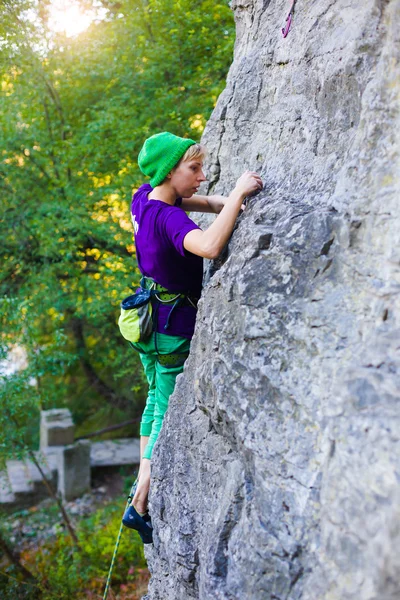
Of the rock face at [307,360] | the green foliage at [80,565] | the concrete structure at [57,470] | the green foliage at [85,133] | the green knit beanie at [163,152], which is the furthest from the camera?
the concrete structure at [57,470]

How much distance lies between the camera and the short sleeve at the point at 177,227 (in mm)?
2885

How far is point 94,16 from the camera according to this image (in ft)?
28.3

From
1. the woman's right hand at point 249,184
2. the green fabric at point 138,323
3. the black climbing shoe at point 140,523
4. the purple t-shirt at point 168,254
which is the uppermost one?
the woman's right hand at point 249,184

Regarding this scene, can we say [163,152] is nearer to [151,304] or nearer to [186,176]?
[186,176]

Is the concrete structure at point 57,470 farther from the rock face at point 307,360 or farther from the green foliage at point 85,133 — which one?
the rock face at point 307,360

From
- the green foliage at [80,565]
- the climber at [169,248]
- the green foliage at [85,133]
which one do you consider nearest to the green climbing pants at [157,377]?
the climber at [169,248]

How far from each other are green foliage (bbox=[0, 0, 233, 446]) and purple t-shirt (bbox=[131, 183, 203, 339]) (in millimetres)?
4370

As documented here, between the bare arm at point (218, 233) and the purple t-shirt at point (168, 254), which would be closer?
the bare arm at point (218, 233)

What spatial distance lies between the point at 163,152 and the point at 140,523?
83.4 inches

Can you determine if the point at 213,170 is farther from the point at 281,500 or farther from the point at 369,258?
the point at 281,500

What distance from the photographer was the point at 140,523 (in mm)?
3488

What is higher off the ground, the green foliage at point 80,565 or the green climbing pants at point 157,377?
the green climbing pants at point 157,377

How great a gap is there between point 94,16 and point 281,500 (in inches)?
326

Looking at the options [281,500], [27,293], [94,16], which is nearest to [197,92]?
[94,16]
